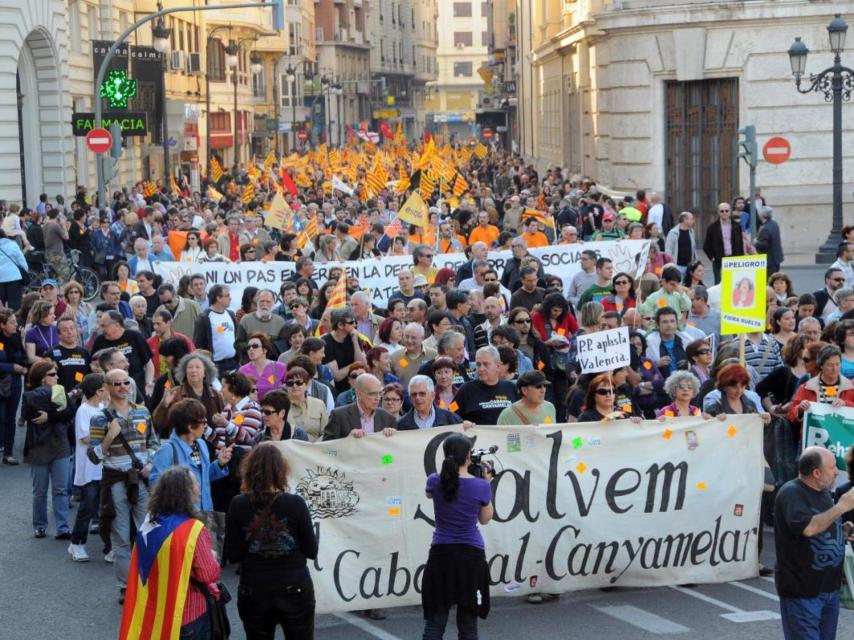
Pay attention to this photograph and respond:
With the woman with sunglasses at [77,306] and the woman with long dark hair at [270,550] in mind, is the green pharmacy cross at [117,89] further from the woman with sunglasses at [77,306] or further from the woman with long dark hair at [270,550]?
the woman with long dark hair at [270,550]

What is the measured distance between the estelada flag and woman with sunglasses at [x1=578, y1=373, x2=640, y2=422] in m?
3.82

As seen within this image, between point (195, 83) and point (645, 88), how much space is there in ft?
113

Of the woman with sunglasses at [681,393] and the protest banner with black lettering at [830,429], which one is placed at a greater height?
the woman with sunglasses at [681,393]

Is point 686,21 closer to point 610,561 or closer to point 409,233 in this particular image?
point 409,233

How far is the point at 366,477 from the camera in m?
10.3

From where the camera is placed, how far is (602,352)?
38.5 feet

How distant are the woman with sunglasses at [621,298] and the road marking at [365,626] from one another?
6115 millimetres

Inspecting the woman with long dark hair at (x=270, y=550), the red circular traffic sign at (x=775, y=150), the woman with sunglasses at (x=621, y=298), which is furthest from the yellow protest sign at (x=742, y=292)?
the red circular traffic sign at (x=775, y=150)

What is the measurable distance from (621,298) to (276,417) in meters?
6.42

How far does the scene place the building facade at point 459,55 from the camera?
7151 inches

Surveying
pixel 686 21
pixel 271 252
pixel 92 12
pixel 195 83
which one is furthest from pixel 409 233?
pixel 195 83

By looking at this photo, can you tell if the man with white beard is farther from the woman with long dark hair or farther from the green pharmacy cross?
the green pharmacy cross

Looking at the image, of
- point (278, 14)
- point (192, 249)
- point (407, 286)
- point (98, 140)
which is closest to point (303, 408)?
point (407, 286)

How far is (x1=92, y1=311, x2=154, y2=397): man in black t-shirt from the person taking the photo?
45.7 ft
